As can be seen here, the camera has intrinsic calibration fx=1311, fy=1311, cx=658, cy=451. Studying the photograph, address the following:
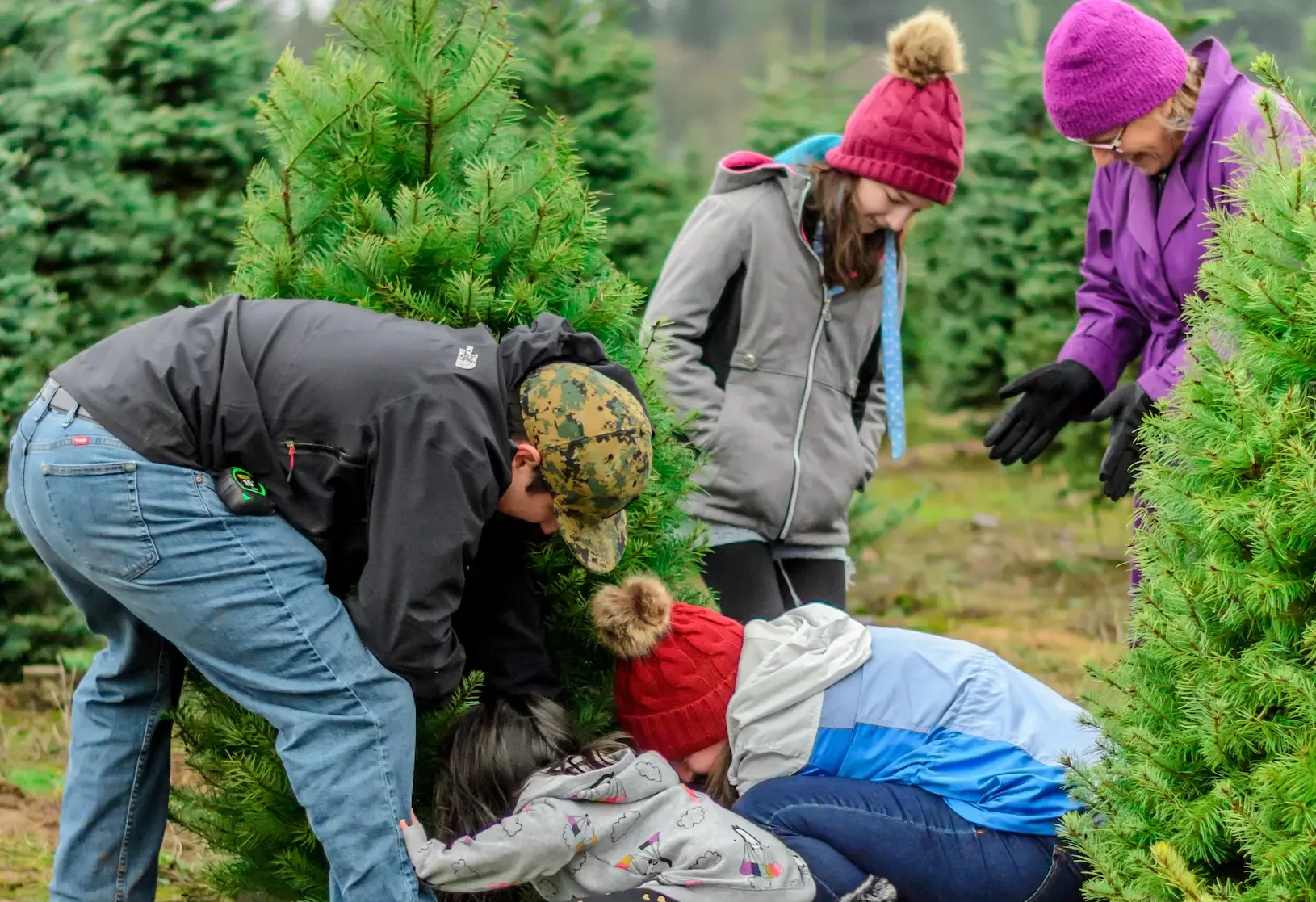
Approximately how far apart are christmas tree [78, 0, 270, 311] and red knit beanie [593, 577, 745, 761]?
4293mm

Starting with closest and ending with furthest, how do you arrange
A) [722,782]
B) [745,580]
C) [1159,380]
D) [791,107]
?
1. [722,782]
2. [1159,380]
3. [745,580]
4. [791,107]

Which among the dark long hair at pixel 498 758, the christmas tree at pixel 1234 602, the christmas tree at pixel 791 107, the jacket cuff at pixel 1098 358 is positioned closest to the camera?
the christmas tree at pixel 1234 602

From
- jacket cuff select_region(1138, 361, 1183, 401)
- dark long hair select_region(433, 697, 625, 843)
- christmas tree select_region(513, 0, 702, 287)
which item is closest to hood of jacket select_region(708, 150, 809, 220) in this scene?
jacket cuff select_region(1138, 361, 1183, 401)

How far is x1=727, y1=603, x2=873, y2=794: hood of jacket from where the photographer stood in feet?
9.99

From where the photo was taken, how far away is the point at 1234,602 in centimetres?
Result: 215

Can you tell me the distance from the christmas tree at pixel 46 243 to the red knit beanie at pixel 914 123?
3372 mm

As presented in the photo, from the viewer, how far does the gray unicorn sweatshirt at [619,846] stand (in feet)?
8.77

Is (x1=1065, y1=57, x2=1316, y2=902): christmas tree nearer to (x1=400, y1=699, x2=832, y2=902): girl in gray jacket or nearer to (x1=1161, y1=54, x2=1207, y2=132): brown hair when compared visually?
(x1=400, y1=699, x2=832, y2=902): girl in gray jacket

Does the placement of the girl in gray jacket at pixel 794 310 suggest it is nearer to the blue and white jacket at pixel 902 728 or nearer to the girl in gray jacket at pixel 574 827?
the blue and white jacket at pixel 902 728

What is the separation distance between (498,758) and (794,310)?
1721 millimetres

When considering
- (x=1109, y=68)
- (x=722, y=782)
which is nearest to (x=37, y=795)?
(x=722, y=782)

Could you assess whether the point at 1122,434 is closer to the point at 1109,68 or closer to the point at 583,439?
the point at 1109,68

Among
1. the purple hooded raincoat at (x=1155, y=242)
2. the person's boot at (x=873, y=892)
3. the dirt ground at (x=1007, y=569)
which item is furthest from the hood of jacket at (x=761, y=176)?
the dirt ground at (x=1007, y=569)

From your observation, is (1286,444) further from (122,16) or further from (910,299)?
(910,299)
